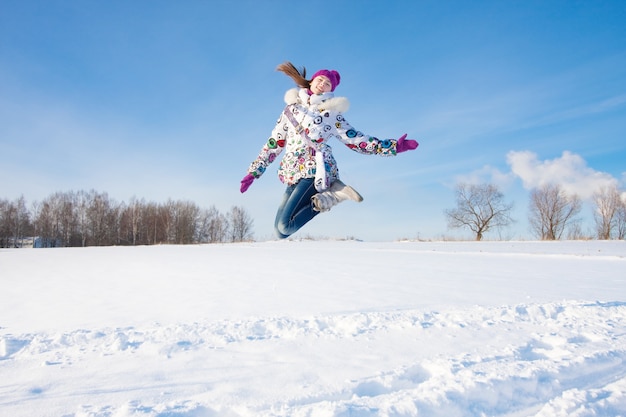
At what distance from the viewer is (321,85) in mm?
2648

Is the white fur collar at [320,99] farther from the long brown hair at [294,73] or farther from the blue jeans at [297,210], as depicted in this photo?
the blue jeans at [297,210]

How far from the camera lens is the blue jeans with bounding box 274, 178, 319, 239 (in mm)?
2695

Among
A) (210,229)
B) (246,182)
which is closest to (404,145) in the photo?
(246,182)

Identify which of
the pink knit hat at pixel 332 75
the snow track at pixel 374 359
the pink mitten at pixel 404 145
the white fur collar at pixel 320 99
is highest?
the pink knit hat at pixel 332 75

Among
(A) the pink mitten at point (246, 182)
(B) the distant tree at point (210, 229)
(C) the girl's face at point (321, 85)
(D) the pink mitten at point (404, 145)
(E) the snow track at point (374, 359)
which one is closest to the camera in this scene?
(E) the snow track at point (374, 359)

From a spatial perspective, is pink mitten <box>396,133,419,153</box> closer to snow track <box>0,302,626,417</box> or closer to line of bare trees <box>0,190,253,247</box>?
snow track <box>0,302,626,417</box>

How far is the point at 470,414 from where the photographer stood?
2395 mm

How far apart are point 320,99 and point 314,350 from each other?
82.4 inches

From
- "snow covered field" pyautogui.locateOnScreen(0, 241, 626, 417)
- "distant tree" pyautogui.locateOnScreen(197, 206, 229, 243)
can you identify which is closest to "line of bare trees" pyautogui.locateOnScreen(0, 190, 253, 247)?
"distant tree" pyautogui.locateOnScreen(197, 206, 229, 243)

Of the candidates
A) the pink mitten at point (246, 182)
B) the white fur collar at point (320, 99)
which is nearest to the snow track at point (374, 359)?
the pink mitten at point (246, 182)

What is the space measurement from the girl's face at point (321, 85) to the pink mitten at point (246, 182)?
0.83m

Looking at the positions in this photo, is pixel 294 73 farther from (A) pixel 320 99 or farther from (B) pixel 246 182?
(B) pixel 246 182

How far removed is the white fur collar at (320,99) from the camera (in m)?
2.58

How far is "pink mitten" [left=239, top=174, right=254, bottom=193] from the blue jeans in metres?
0.39
